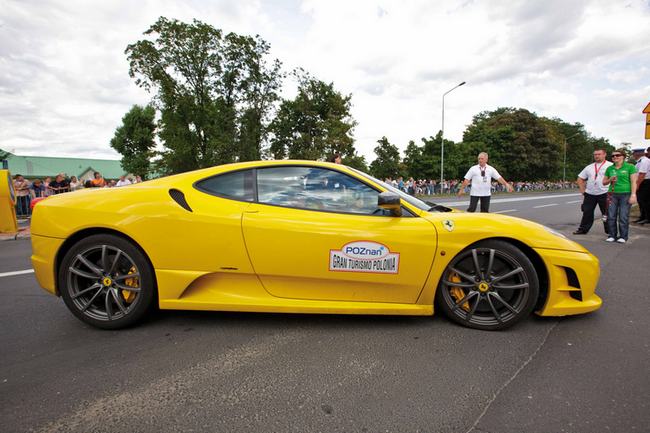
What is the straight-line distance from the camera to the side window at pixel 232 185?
2496 millimetres

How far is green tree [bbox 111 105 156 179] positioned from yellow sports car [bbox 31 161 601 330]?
4857 cm

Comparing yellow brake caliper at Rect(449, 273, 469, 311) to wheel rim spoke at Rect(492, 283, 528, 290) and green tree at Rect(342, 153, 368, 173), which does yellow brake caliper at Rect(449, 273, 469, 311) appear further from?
green tree at Rect(342, 153, 368, 173)

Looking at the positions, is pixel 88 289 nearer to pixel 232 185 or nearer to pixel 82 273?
pixel 82 273

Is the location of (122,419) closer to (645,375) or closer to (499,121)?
(645,375)

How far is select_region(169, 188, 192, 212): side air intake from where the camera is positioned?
2.41m

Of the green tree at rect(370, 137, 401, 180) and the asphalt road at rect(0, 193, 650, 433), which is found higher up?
the green tree at rect(370, 137, 401, 180)

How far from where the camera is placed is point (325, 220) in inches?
92.3

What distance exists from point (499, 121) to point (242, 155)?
4514 cm

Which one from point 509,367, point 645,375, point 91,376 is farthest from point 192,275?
point 645,375

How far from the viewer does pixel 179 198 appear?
246 centimetres

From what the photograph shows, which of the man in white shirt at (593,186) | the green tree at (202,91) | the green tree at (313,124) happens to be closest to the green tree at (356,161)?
the green tree at (313,124)

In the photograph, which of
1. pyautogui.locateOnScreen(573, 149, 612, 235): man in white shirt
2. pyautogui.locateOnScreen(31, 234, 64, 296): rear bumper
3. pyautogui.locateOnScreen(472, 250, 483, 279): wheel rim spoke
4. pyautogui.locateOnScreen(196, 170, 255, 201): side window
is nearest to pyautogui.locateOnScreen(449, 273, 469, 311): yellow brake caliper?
pyautogui.locateOnScreen(472, 250, 483, 279): wheel rim spoke

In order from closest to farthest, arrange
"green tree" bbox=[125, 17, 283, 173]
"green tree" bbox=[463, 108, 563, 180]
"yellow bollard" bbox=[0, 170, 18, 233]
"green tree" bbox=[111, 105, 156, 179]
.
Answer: "yellow bollard" bbox=[0, 170, 18, 233], "green tree" bbox=[125, 17, 283, 173], "green tree" bbox=[111, 105, 156, 179], "green tree" bbox=[463, 108, 563, 180]

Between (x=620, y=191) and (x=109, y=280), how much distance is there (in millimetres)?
7526
